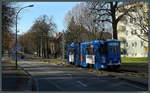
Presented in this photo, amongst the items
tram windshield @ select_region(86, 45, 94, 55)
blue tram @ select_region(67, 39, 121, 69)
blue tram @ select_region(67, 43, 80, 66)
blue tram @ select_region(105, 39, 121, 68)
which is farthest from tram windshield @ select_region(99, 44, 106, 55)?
blue tram @ select_region(67, 43, 80, 66)

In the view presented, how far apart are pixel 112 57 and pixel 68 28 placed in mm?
24688

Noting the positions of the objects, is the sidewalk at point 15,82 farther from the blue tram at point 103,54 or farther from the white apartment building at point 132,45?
the white apartment building at point 132,45

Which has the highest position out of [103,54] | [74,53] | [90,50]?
[90,50]

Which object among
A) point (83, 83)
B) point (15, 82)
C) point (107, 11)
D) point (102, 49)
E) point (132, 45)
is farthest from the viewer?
point (132, 45)

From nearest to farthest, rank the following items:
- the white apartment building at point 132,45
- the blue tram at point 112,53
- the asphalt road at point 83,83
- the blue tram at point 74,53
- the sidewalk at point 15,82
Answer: the asphalt road at point 83,83 < the sidewalk at point 15,82 < the blue tram at point 112,53 < the blue tram at point 74,53 < the white apartment building at point 132,45

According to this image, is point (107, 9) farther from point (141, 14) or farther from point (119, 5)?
point (141, 14)

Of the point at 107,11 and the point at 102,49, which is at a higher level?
the point at 107,11

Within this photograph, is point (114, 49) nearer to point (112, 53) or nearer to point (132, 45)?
point (112, 53)

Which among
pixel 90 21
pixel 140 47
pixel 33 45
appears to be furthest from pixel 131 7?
pixel 33 45

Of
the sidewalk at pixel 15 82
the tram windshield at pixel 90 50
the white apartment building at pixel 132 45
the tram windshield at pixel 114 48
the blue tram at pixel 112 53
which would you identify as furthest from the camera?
the white apartment building at pixel 132 45

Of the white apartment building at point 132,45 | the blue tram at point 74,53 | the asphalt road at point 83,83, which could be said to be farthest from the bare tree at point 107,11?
the white apartment building at point 132,45

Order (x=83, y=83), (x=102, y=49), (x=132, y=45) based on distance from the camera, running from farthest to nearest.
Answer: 1. (x=132, y=45)
2. (x=102, y=49)
3. (x=83, y=83)

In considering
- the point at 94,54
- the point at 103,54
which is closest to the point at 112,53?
the point at 103,54

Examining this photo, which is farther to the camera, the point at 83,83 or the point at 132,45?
the point at 132,45
